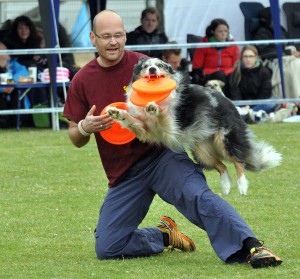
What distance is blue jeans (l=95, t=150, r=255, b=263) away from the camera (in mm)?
5449

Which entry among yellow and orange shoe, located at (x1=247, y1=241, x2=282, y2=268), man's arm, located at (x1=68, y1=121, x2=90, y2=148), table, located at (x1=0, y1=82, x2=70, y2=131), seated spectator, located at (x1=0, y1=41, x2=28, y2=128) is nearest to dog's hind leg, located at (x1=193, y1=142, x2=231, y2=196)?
man's arm, located at (x1=68, y1=121, x2=90, y2=148)

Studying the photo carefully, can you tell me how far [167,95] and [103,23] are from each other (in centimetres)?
67

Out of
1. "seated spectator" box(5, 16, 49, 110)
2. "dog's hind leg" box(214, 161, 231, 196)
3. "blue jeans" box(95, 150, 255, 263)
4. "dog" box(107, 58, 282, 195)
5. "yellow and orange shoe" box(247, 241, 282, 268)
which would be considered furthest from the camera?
"seated spectator" box(5, 16, 49, 110)

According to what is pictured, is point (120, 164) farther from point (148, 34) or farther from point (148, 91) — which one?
point (148, 34)

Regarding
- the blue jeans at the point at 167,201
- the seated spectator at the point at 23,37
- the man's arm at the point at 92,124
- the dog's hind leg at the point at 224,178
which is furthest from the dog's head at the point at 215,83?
the man's arm at the point at 92,124

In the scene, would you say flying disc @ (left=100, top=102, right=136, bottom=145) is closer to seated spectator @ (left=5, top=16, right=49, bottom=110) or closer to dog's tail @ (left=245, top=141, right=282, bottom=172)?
dog's tail @ (left=245, top=141, right=282, bottom=172)

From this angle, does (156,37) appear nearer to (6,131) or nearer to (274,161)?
(6,131)

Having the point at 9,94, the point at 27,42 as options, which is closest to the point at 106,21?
the point at 9,94

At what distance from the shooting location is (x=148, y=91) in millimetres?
5617

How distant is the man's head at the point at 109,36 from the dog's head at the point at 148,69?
0.17 m

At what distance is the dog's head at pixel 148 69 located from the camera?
225 inches

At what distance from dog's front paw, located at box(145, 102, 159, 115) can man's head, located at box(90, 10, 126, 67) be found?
1.55 ft

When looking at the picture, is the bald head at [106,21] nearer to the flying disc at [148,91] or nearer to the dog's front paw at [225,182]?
the flying disc at [148,91]

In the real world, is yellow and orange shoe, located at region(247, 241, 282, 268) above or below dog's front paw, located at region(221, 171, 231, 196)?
below
